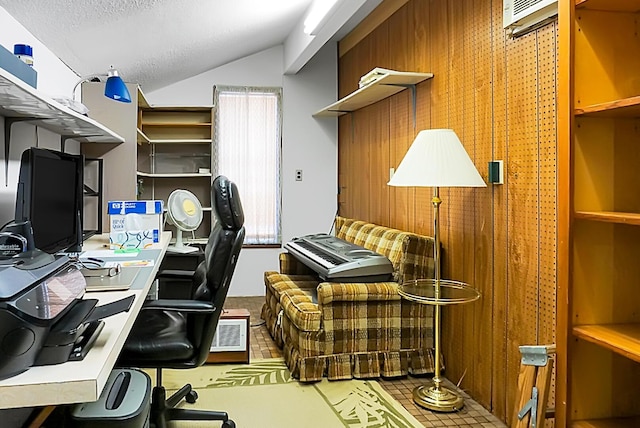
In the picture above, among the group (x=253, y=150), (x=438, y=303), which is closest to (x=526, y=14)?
(x=438, y=303)

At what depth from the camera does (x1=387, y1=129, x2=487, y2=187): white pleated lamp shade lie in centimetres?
273

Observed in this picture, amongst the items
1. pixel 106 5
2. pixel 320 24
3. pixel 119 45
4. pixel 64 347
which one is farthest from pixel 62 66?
pixel 64 347

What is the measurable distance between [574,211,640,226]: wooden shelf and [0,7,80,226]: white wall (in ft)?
7.32

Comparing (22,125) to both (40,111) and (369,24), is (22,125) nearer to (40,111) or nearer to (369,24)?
(40,111)

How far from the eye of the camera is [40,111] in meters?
2.18

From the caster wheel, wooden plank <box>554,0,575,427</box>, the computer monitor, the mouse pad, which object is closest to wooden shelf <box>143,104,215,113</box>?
the computer monitor

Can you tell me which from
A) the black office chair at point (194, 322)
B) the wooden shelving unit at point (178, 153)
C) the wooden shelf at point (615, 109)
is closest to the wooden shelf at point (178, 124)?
the wooden shelving unit at point (178, 153)

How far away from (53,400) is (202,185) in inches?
188

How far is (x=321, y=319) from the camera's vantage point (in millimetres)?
3232

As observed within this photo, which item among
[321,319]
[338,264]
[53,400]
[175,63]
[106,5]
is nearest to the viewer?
[53,400]

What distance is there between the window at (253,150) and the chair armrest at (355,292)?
2.70 meters

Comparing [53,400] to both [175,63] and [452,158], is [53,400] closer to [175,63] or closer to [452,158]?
[452,158]

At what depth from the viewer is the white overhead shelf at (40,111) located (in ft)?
5.31

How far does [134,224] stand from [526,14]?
7.85 feet
